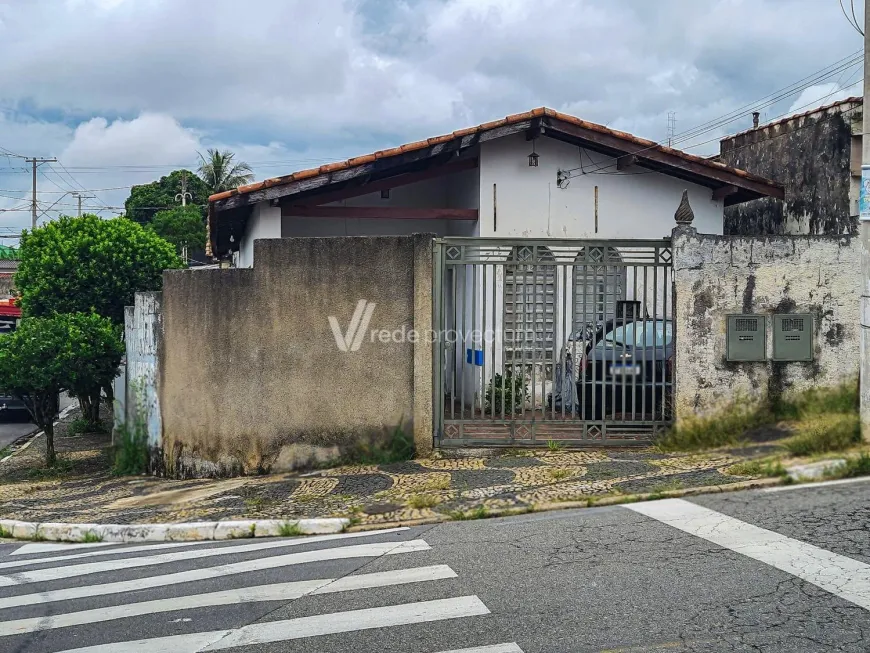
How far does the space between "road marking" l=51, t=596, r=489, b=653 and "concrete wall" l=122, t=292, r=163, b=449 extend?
21.8 feet

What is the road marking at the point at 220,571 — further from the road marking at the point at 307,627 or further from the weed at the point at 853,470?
the weed at the point at 853,470

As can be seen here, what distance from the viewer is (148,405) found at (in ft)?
37.0

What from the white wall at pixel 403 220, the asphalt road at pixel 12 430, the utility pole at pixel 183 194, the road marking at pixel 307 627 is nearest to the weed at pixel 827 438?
the road marking at pixel 307 627

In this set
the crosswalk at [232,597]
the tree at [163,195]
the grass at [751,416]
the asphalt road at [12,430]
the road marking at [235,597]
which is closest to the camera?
the crosswalk at [232,597]

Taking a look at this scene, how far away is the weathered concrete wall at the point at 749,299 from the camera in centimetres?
920

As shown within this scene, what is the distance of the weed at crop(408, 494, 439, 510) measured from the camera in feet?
→ 24.4

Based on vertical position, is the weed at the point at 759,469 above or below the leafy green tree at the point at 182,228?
below

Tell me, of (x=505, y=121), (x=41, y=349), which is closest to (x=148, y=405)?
(x=41, y=349)

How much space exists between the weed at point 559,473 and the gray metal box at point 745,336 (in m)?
2.41

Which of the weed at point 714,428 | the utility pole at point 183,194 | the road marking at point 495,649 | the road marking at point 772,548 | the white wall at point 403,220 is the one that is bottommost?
the road marking at point 495,649

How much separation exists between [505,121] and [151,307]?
5.67 metres

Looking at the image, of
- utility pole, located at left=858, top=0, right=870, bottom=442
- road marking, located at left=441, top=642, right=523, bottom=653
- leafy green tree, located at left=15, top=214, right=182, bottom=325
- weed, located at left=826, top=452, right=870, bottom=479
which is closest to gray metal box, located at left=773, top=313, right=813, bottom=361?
utility pole, located at left=858, top=0, right=870, bottom=442

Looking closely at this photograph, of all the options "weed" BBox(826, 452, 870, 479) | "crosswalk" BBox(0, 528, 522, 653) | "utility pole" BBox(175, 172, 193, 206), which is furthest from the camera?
"utility pole" BBox(175, 172, 193, 206)

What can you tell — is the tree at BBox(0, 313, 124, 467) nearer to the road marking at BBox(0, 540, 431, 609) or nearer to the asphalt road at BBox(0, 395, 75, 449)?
the asphalt road at BBox(0, 395, 75, 449)
